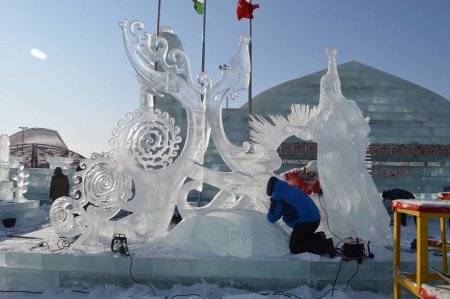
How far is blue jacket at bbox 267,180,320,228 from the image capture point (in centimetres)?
483

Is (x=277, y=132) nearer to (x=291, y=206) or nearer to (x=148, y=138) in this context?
(x=291, y=206)

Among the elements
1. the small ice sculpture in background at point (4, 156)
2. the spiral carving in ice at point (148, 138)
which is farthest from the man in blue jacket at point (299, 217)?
the small ice sculpture in background at point (4, 156)

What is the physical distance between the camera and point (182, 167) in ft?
19.4

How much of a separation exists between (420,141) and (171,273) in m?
13.2

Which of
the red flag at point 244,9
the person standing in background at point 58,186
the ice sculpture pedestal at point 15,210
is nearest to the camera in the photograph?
the ice sculpture pedestal at point 15,210

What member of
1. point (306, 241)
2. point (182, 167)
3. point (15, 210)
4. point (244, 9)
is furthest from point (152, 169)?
point (244, 9)

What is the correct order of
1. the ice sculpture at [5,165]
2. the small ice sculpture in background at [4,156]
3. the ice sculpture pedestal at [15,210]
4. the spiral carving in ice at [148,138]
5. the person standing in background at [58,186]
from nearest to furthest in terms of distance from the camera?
the spiral carving in ice at [148,138] → the ice sculpture pedestal at [15,210] → the person standing in background at [58,186] → the ice sculpture at [5,165] → the small ice sculpture in background at [4,156]

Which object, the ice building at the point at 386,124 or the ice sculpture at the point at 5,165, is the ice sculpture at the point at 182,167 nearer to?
the ice sculpture at the point at 5,165

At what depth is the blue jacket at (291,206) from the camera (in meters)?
4.83

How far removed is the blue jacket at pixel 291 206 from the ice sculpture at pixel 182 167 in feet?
1.12

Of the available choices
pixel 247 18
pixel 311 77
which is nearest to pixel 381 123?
pixel 311 77

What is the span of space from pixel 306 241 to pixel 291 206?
1.60 feet

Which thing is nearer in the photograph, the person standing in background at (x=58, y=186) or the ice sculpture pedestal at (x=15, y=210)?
the ice sculpture pedestal at (x=15, y=210)

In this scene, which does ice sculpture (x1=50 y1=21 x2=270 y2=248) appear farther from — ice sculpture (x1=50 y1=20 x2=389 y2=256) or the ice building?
the ice building
